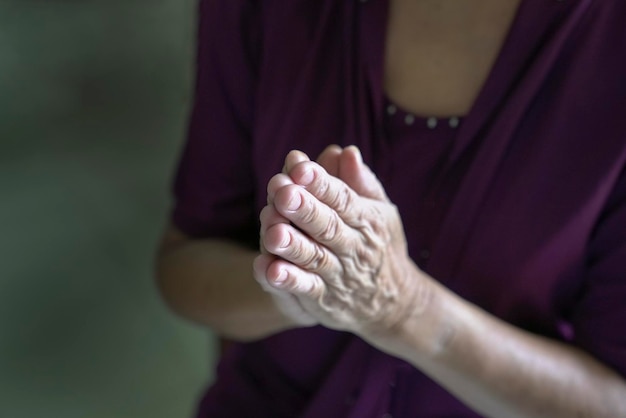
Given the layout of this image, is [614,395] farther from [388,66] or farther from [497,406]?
[388,66]

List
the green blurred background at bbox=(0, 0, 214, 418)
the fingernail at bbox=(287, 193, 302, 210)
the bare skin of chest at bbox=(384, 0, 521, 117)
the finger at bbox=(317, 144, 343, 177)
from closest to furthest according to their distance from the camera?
the fingernail at bbox=(287, 193, 302, 210) < the finger at bbox=(317, 144, 343, 177) < the bare skin of chest at bbox=(384, 0, 521, 117) < the green blurred background at bbox=(0, 0, 214, 418)

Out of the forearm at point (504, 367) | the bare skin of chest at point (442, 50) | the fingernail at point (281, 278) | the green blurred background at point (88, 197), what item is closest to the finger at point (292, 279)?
the fingernail at point (281, 278)

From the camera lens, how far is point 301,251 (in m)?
0.53

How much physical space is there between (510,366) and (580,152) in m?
0.21

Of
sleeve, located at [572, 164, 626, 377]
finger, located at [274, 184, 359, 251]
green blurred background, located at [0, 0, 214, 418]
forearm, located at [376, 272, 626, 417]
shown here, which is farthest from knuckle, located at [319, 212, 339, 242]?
green blurred background, located at [0, 0, 214, 418]

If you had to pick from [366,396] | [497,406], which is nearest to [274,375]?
[366,396]

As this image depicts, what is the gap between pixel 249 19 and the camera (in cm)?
81

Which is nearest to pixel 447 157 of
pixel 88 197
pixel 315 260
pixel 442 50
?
pixel 442 50

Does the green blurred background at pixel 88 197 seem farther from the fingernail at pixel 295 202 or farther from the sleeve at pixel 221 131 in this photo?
the fingernail at pixel 295 202

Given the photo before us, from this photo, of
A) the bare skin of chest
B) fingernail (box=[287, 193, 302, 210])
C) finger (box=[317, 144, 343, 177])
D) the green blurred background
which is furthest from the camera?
the green blurred background

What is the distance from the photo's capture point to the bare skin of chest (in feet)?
2.36

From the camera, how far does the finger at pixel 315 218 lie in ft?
1.67

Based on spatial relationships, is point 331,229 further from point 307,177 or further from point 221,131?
point 221,131

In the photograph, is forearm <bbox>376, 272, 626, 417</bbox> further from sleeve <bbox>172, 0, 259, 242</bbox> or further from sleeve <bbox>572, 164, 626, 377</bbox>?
sleeve <bbox>172, 0, 259, 242</bbox>
